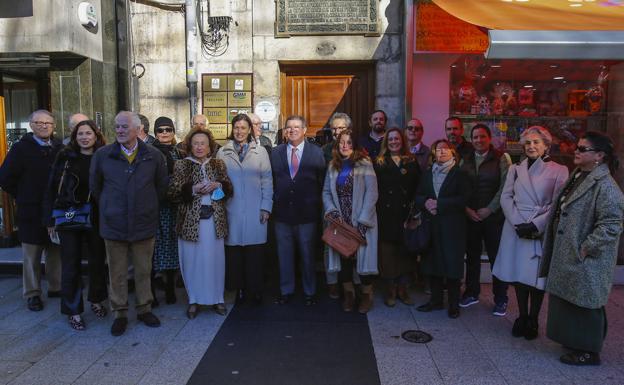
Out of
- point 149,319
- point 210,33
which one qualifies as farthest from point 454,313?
point 210,33

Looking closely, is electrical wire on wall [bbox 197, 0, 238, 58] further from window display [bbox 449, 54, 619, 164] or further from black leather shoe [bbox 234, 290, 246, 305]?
black leather shoe [bbox 234, 290, 246, 305]

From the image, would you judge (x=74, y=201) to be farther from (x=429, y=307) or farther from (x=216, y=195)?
(x=429, y=307)

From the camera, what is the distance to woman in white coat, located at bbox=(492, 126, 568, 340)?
418cm

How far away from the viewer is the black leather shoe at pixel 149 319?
4598 millimetres

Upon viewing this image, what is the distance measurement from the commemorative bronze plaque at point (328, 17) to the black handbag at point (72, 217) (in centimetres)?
367

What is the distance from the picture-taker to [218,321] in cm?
473

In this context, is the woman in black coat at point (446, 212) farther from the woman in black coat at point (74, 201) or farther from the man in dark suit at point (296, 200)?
the woman in black coat at point (74, 201)

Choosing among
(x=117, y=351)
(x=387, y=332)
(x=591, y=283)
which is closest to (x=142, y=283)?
(x=117, y=351)

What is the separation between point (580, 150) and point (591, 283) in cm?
100

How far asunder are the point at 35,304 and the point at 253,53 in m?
4.12

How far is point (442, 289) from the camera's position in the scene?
503 cm

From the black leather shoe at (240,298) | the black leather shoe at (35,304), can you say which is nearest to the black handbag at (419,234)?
the black leather shoe at (240,298)

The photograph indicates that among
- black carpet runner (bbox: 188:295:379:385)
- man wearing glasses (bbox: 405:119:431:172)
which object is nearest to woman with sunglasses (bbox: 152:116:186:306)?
black carpet runner (bbox: 188:295:379:385)

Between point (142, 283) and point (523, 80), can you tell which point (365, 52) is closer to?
point (523, 80)
